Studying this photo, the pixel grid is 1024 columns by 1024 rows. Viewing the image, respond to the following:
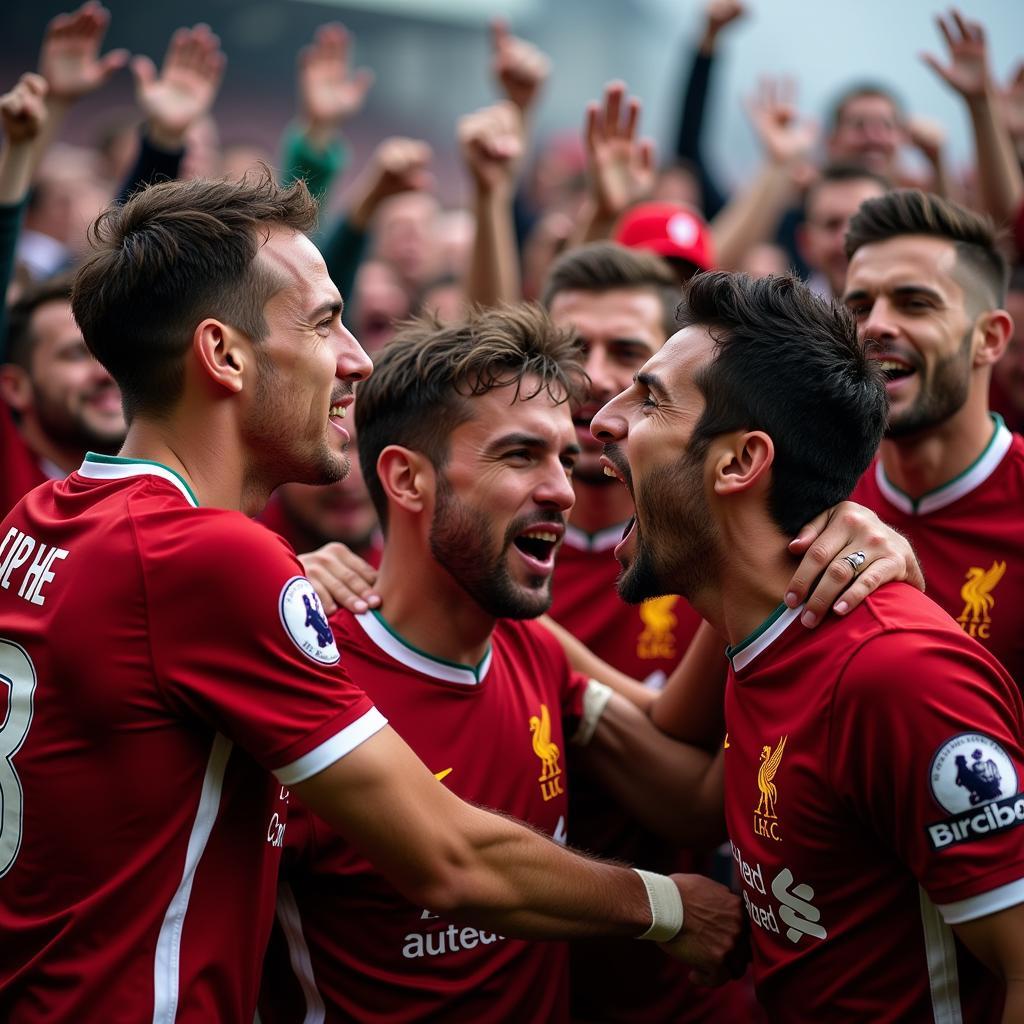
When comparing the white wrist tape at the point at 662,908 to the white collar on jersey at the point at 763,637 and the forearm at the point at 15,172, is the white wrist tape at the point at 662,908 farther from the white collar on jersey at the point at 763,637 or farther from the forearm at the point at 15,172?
the forearm at the point at 15,172

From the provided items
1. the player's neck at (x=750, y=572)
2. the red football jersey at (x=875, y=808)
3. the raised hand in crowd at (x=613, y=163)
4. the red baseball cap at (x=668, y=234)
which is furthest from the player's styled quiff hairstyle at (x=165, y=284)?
the raised hand in crowd at (x=613, y=163)

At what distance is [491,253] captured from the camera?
6051 mm

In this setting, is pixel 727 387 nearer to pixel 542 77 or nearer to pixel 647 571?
pixel 647 571

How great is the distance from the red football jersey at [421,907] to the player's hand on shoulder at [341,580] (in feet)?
0.12

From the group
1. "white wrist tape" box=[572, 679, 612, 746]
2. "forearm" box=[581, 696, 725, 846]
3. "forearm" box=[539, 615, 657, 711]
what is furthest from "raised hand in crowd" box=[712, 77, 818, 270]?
"forearm" box=[581, 696, 725, 846]

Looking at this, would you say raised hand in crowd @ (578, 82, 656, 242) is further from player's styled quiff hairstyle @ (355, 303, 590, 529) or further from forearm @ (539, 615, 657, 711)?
forearm @ (539, 615, 657, 711)

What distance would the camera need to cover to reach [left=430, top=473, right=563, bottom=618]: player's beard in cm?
354

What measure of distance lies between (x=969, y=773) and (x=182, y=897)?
5.26 feet

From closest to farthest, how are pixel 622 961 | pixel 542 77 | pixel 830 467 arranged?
pixel 830 467
pixel 622 961
pixel 542 77

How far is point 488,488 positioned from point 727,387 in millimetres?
804

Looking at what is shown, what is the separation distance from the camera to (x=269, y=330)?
295 cm

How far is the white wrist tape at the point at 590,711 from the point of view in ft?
12.4

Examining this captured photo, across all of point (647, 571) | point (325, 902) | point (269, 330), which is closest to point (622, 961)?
point (325, 902)

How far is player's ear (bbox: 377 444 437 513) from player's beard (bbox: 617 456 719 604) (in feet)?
2.28
